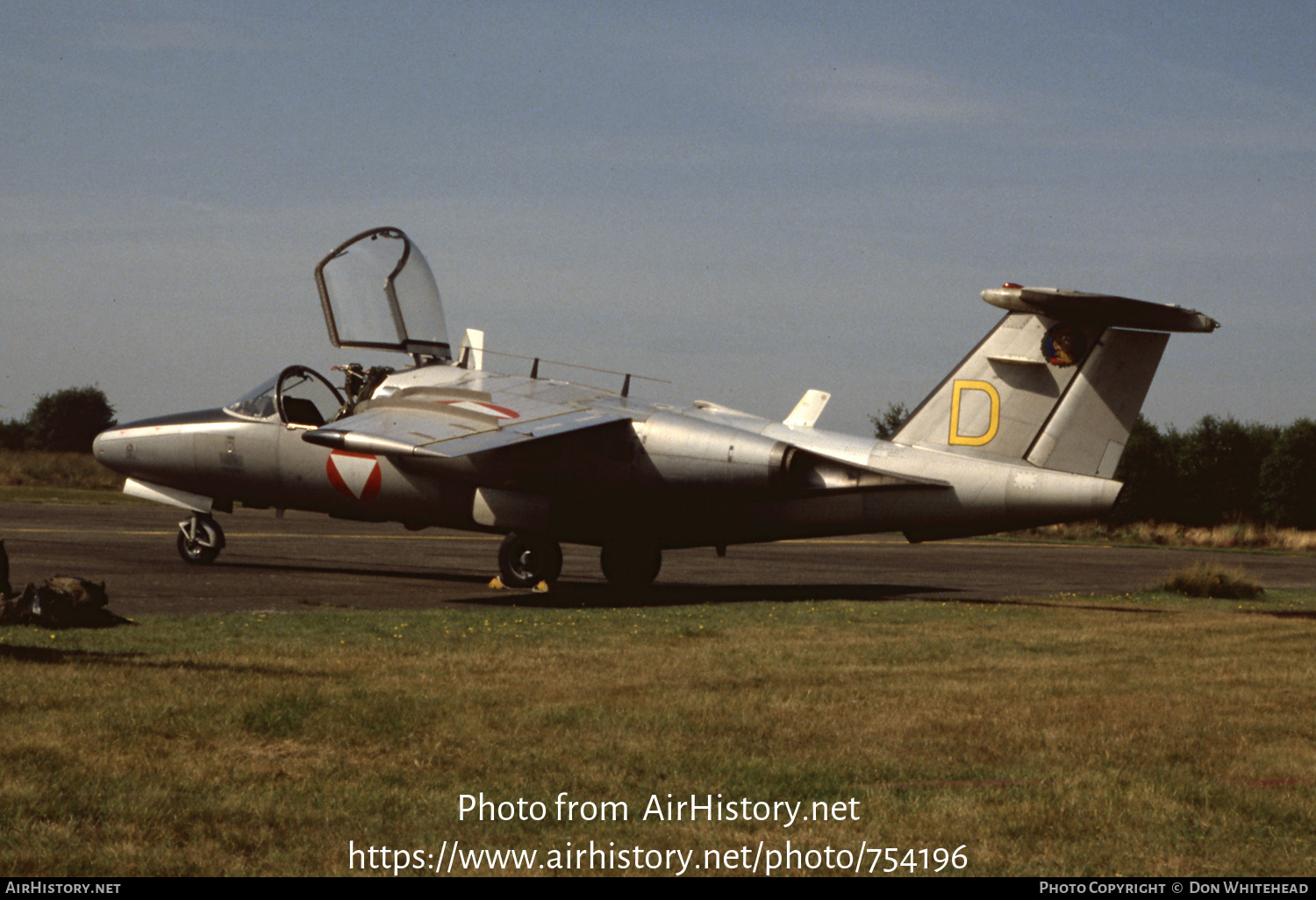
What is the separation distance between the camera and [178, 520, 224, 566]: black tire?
73.8 ft

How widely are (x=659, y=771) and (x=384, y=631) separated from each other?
6.81m

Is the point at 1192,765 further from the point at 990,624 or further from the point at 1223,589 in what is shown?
the point at 1223,589

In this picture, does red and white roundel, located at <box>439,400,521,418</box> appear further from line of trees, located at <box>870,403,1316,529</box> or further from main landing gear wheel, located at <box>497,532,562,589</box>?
line of trees, located at <box>870,403,1316,529</box>

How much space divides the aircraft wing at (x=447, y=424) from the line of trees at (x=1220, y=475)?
51593 mm

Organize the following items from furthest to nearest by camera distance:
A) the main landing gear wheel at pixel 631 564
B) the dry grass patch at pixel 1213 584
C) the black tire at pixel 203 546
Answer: the black tire at pixel 203 546 < the dry grass patch at pixel 1213 584 < the main landing gear wheel at pixel 631 564

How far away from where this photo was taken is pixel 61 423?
9306cm

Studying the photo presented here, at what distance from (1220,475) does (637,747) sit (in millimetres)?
67490

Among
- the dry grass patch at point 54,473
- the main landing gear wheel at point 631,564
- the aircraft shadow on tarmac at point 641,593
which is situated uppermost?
the main landing gear wheel at point 631,564

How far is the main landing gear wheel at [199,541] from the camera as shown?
2252 centimetres

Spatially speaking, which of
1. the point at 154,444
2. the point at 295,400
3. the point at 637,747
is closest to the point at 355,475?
the point at 295,400

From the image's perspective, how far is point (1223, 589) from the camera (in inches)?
885

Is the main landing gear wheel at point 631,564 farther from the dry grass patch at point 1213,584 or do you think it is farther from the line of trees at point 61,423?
the line of trees at point 61,423

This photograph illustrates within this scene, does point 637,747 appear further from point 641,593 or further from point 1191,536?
point 1191,536

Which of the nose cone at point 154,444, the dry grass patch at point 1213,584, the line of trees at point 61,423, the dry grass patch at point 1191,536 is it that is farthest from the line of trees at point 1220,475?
the line of trees at point 61,423
